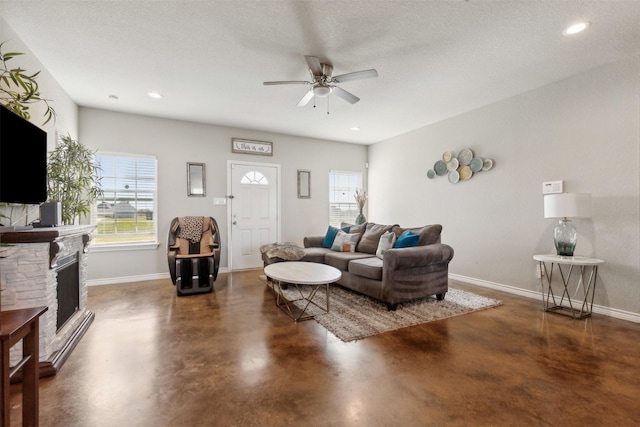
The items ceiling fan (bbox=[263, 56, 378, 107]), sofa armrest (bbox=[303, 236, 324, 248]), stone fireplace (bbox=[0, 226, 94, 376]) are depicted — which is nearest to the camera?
stone fireplace (bbox=[0, 226, 94, 376])

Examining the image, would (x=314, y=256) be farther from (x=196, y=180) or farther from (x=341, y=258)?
(x=196, y=180)

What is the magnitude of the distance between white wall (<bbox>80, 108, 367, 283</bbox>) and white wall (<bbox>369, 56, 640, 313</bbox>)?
2049 mm

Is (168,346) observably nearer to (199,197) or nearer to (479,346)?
(479,346)

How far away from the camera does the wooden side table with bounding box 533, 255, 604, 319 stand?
3.00 metres

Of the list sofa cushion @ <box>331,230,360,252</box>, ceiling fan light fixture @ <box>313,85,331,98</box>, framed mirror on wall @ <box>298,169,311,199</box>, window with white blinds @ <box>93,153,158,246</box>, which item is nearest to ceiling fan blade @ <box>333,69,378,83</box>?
ceiling fan light fixture @ <box>313,85,331,98</box>

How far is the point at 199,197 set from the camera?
5.03 meters

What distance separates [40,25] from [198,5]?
4.70 feet

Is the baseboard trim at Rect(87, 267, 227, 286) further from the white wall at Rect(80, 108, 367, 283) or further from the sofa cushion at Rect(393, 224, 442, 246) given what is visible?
the sofa cushion at Rect(393, 224, 442, 246)

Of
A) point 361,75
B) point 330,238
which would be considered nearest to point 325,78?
point 361,75

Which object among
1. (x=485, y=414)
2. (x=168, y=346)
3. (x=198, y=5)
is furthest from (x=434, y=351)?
(x=198, y=5)

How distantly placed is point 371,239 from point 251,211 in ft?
7.82

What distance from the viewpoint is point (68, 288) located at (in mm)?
2553

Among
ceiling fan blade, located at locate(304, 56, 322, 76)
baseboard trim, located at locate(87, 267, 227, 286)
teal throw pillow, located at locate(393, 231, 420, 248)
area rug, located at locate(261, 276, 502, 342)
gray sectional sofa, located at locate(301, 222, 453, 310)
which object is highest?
ceiling fan blade, located at locate(304, 56, 322, 76)

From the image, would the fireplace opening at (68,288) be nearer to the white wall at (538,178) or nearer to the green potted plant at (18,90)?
the green potted plant at (18,90)
